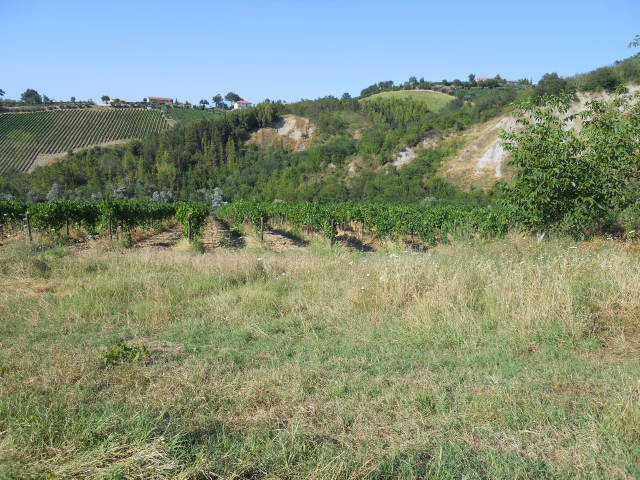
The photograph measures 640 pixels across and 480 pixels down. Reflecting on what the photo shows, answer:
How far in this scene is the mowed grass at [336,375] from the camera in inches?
79.6

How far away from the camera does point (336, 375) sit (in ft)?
10.6

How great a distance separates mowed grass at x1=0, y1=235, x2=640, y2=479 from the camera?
6.63 feet

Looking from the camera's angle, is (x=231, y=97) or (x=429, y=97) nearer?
(x=429, y=97)

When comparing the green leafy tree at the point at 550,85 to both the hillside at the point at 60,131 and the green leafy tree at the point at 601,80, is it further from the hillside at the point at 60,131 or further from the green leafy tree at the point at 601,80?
the hillside at the point at 60,131

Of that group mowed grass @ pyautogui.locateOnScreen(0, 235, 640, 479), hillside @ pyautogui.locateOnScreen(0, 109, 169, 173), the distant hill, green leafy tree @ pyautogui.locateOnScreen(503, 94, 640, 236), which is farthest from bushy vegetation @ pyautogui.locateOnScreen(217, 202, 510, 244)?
the distant hill

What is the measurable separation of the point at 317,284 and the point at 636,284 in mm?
3776

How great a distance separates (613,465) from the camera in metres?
2.00

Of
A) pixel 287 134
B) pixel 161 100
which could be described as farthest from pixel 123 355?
pixel 161 100

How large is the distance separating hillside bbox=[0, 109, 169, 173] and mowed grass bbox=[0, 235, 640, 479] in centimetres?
6396

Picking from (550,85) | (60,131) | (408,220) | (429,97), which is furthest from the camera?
(429,97)

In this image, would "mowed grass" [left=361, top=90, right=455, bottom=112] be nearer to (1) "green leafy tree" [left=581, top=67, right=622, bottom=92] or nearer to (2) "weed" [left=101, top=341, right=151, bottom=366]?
(1) "green leafy tree" [left=581, top=67, right=622, bottom=92]

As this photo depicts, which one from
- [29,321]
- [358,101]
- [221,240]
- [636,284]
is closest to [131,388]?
[29,321]

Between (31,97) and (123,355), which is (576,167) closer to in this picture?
(123,355)

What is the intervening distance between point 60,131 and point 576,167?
79708 mm
